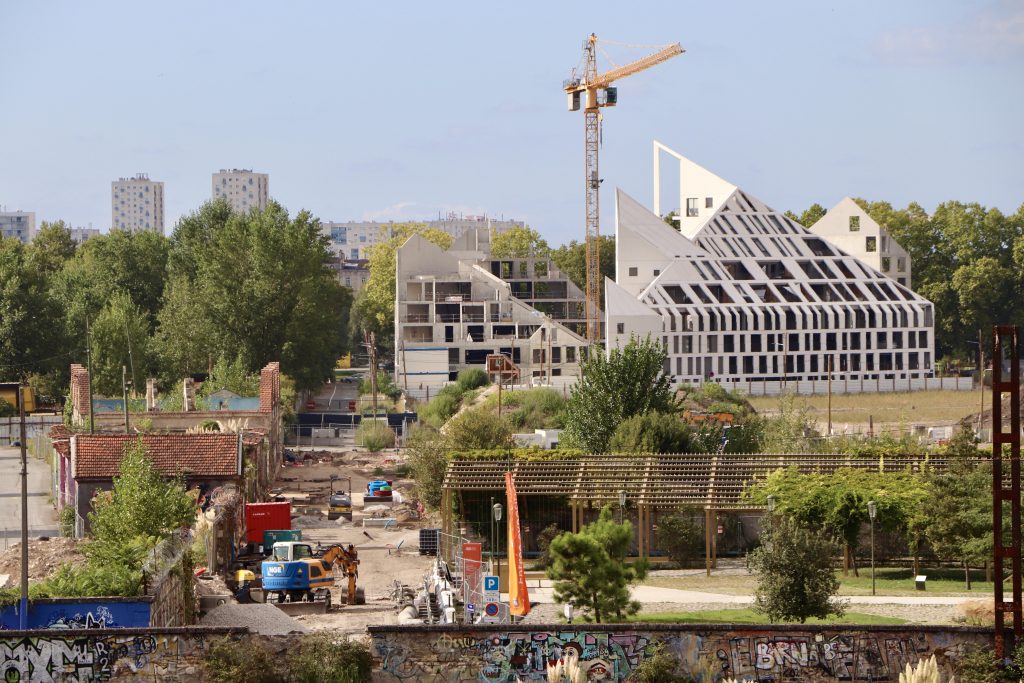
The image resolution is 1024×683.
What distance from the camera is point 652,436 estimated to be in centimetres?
4497

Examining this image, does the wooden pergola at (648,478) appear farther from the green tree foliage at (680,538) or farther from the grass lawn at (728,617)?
the grass lawn at (728,617)

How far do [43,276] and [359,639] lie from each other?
79263mm

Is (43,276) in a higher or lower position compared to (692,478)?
higher

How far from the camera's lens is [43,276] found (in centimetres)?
9800

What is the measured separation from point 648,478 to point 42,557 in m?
15.1

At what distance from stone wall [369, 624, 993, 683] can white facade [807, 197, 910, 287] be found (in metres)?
96.1

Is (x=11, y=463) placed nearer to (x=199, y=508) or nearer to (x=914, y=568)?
(x=199, y=508)

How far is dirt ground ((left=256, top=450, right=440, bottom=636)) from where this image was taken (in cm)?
3250

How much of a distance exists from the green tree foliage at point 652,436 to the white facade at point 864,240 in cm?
7499

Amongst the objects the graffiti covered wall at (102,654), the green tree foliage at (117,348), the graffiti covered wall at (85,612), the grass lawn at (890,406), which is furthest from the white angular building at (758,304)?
the graffiti covered wall at (102,654)

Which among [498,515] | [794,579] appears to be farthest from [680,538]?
[794,579]

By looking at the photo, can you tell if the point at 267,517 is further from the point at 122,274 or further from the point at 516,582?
the point at 122,274

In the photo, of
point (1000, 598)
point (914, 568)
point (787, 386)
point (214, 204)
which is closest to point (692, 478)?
point (914, 568)

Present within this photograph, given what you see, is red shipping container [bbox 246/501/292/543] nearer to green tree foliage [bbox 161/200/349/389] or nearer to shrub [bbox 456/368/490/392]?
shrub [bbox 456/368/490/392]
